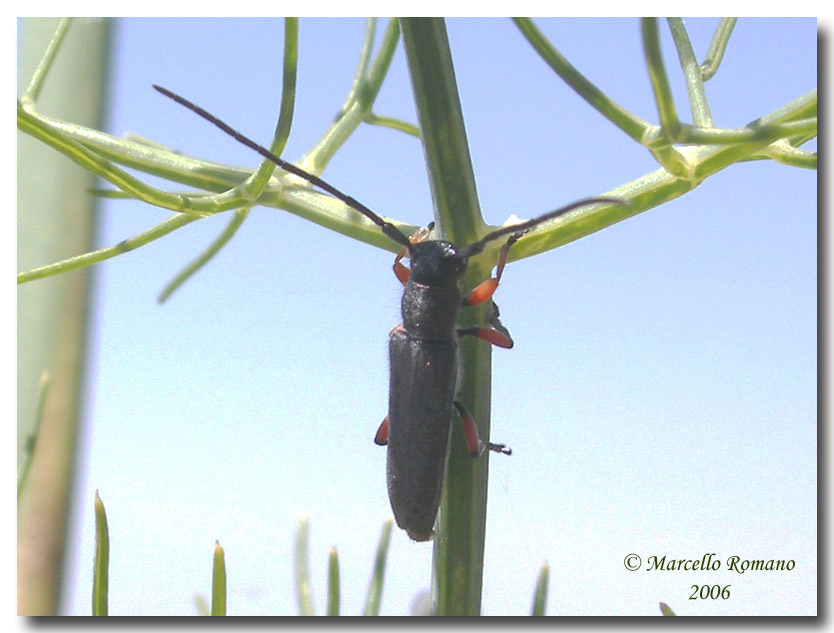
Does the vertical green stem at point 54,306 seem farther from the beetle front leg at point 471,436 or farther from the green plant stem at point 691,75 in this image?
the green plant stem at point 691,75

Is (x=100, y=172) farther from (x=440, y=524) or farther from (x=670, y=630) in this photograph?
(x=670, y=630)

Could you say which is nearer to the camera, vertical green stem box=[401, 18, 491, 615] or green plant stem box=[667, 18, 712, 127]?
vertical green stem box=[401, 18, 491, 615]

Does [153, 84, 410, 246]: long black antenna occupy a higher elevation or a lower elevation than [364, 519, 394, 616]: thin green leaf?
higher

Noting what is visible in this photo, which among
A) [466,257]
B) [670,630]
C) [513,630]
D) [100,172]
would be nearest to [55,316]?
[100,172]

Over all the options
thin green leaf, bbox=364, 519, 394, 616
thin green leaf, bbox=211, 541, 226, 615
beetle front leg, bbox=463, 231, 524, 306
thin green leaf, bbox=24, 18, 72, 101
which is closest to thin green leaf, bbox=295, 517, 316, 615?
thin green leaf, bbox=364, 519, 394, 616

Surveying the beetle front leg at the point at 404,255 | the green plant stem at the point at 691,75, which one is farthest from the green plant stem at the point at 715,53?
the beetle front leg at the point at 404,255

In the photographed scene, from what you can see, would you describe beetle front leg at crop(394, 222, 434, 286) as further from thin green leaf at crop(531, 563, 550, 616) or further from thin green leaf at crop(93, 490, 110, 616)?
thin green leaf at crop(93, 490, 110, 616)
